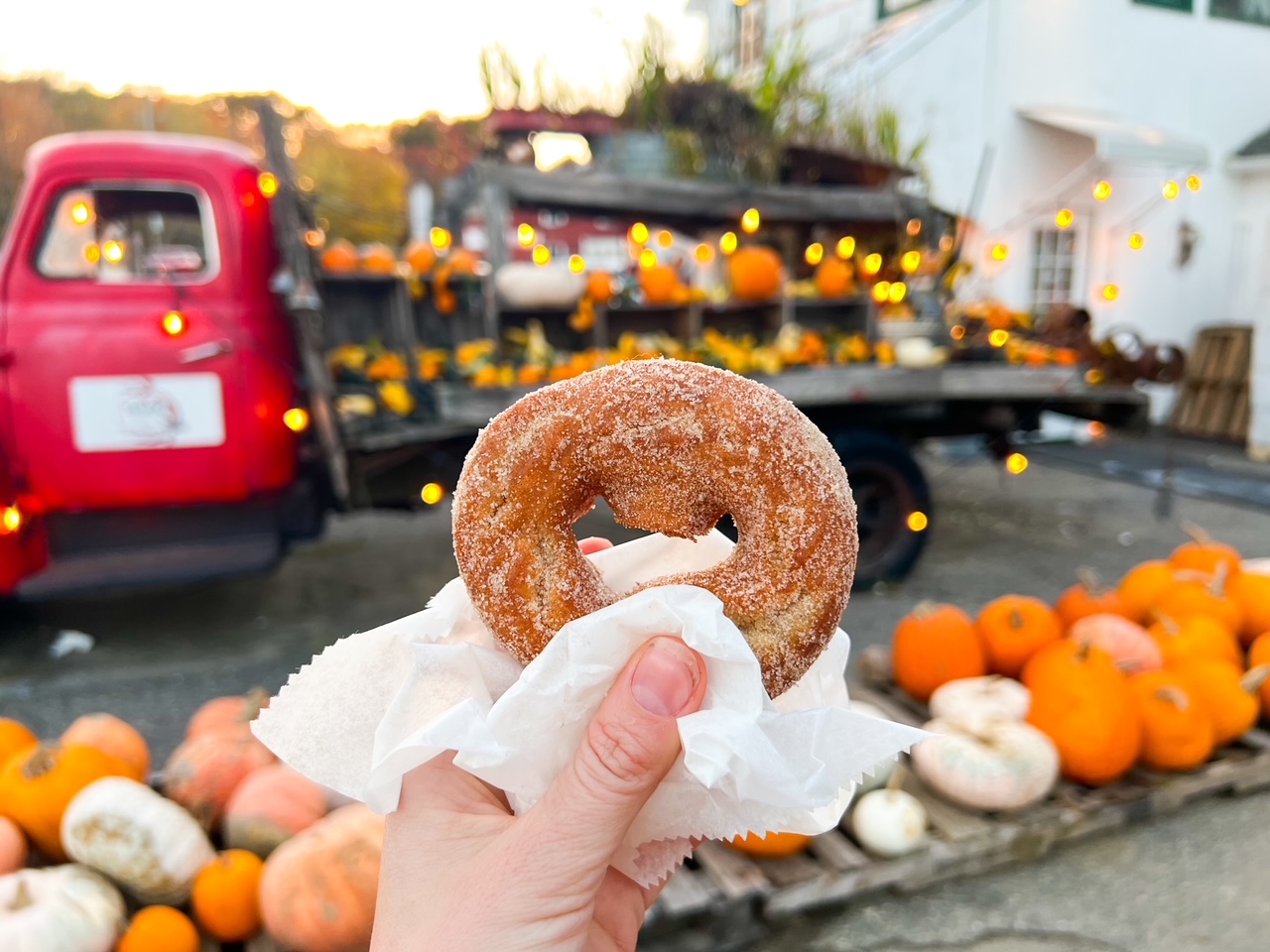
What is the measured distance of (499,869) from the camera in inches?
44.8

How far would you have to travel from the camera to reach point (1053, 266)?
10414mm

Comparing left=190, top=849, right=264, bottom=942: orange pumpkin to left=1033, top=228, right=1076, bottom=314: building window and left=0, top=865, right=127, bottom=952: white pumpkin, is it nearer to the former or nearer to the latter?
left=0, top=865, right=127, bottom=952: white pumpkin

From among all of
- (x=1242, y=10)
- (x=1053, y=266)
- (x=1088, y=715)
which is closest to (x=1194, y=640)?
(x=1088, y=715)

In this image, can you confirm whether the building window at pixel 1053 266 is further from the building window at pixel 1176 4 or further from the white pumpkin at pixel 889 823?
the white pumpkin at pixel 889 823

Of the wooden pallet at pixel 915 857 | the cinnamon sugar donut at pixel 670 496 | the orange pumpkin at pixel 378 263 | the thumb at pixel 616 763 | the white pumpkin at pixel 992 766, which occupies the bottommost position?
the wooden pallet at pixel 915 857

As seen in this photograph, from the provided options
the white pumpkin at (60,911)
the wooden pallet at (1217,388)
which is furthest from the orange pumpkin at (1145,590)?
the wooden pallet at (1217,388)

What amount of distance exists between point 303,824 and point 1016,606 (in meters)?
2.50

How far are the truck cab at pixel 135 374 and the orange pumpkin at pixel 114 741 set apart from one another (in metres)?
1.91

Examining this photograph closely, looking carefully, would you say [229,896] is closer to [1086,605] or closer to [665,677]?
[665,677]

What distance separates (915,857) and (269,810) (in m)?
1.74

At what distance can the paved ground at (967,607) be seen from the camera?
2.40 metres

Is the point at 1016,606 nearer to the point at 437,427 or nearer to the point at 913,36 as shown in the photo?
the point at 437,427

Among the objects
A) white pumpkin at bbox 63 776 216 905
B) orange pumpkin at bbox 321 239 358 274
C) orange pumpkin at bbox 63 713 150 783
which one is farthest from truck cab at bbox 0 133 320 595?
white pumpkin at bbox 63 776 216 905

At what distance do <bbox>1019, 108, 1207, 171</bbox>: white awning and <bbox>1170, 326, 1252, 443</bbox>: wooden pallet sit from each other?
2.33 meters
